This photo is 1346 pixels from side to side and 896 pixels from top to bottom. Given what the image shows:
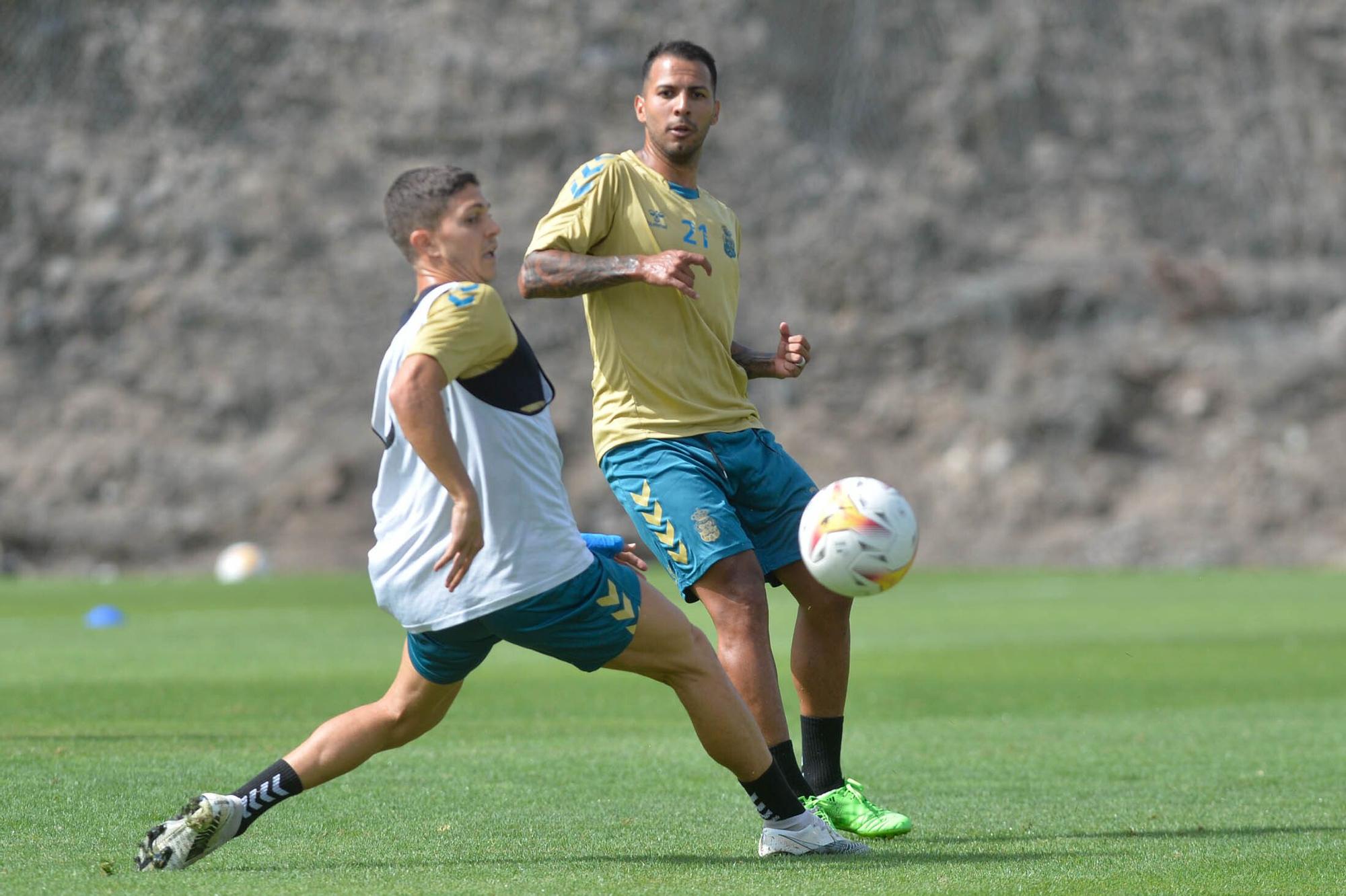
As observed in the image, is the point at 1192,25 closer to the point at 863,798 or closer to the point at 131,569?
the point at 131,569

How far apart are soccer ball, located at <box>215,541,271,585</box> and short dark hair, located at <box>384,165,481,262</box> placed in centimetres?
2230

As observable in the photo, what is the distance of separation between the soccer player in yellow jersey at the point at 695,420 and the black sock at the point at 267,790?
56.1 inches

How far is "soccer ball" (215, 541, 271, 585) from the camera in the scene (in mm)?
26641

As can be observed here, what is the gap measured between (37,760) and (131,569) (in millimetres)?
22696

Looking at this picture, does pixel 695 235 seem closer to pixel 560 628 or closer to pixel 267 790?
pixel 560 628

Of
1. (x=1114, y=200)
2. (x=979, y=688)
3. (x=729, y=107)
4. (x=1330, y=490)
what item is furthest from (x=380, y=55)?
(x=979, y=688)

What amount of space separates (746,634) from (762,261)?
26.6 m

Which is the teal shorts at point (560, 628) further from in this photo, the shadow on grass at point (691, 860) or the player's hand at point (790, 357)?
the player's hand at point (790, 357)

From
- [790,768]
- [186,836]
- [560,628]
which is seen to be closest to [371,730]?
[186,836]

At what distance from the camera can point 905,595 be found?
21375mm

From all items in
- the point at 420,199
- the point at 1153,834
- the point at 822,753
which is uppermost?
the point at 420,199

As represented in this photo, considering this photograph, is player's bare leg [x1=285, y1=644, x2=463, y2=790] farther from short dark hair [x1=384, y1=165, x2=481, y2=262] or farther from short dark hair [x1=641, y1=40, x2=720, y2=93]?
short dark hair [x1=641, y1=40, x2=720, y2=93]

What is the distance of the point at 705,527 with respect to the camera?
18.2 feet

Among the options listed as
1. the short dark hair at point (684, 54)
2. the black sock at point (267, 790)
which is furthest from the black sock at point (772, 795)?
the short dark hair at point (684, 54)
